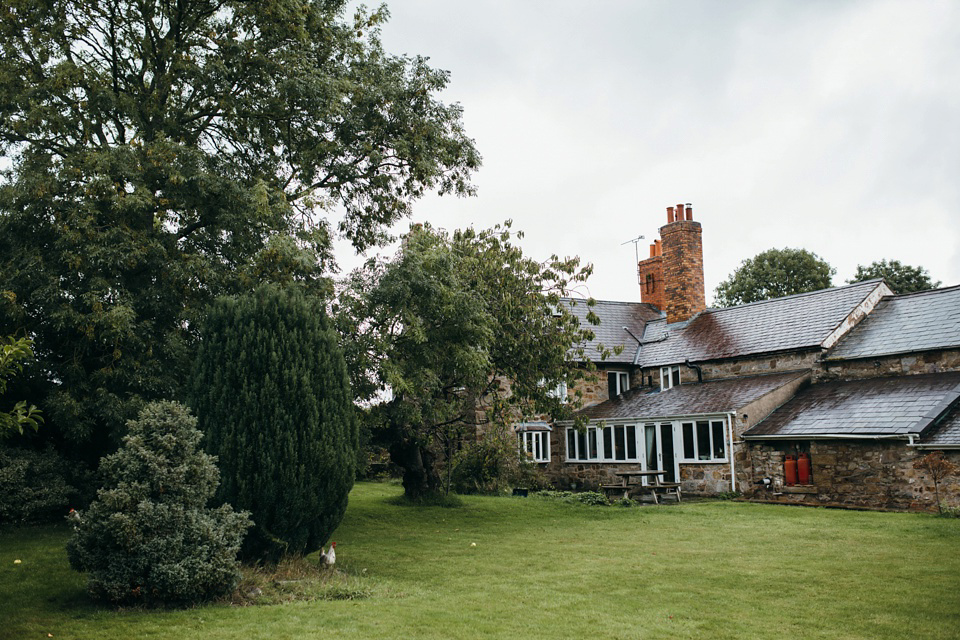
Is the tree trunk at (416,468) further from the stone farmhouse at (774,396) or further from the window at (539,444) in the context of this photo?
the window at (539,444)

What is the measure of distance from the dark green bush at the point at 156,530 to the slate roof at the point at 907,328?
2284 cm

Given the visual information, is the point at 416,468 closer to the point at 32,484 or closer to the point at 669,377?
the point at 32,484

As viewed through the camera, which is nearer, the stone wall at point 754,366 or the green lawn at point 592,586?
the green lawn at point 592,586

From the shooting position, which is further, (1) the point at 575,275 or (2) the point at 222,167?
(1) the point at 575,275

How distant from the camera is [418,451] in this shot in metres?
23.3

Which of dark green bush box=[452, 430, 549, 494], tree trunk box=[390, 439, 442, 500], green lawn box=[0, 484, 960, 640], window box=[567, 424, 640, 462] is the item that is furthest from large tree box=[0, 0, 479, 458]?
window box=[567, 424, 640, 462]

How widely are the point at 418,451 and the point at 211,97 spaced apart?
39.8ft

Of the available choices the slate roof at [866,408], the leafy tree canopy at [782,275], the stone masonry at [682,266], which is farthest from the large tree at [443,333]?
the leafy tree canopy at [782,275]

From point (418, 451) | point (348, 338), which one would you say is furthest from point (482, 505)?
point (348, 338)

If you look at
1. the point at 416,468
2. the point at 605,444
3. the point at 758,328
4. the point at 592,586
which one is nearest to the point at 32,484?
the point at 416,468

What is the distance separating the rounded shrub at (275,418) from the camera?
11.1m

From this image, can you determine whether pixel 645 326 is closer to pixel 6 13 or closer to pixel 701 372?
pixel 701 372

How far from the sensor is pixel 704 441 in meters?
25.8

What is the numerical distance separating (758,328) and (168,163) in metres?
23.6
